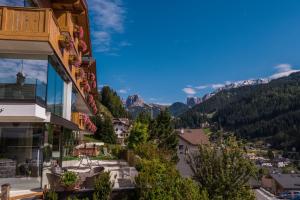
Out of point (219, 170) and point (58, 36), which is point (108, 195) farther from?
point (58, 36)

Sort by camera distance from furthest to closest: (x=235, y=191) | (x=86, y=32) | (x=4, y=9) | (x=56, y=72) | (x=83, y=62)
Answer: (x=83, y=62)
(x=86, y=32)
(x=56, y=72)
(x=235, y=191)
(x=4, y=9)

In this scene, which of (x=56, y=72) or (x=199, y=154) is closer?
(x=199, y=154)

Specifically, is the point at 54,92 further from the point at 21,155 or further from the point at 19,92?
the point at 21,155

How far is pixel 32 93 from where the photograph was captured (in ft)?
46.5

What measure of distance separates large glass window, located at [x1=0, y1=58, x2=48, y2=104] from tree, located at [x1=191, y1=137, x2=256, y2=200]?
7.38m

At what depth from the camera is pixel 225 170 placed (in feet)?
50.4

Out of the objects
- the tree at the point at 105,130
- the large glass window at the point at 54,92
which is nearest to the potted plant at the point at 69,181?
the large glass window at the point at 54,92

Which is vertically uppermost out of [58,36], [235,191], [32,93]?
[58,36]

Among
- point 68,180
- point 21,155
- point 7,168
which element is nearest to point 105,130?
point 21,155

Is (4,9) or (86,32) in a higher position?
(86,32)

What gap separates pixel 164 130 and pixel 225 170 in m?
34.0

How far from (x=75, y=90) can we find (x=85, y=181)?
1495 centimetres

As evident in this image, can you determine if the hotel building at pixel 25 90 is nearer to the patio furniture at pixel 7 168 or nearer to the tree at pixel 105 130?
the patio furniture at pixel 7 168

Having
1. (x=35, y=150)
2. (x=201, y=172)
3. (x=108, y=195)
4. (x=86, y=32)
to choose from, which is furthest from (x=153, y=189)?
(x=86, y=32)
